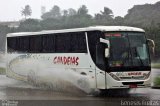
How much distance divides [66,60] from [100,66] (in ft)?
8.36

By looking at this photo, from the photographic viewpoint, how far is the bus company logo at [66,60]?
19.7 metres

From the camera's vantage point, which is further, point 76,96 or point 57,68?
point 57,68

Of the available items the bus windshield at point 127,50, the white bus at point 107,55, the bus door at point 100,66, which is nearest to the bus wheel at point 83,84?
the white bus at point 107,55

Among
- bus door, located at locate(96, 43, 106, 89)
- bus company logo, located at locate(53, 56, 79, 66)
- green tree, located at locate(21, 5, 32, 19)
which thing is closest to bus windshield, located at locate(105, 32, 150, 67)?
bus door, located at locate(96, 43, 106, 89)

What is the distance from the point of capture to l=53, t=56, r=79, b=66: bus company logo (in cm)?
1968

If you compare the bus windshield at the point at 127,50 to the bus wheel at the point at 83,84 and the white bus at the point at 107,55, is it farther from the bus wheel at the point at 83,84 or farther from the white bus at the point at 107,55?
the bus wheel at the point at 83,84

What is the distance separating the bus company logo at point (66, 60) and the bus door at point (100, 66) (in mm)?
1457

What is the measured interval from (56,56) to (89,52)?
8.80 ft

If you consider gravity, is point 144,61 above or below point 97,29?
below

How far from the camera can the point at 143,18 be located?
110 meters

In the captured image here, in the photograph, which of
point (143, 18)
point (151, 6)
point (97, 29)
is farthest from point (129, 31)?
point (151, 6)

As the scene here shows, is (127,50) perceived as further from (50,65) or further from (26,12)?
(26,12)

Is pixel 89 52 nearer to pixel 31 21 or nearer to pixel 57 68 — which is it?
pixel 57 68

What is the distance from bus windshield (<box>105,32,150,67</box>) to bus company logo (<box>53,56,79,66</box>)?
81.1 inches
